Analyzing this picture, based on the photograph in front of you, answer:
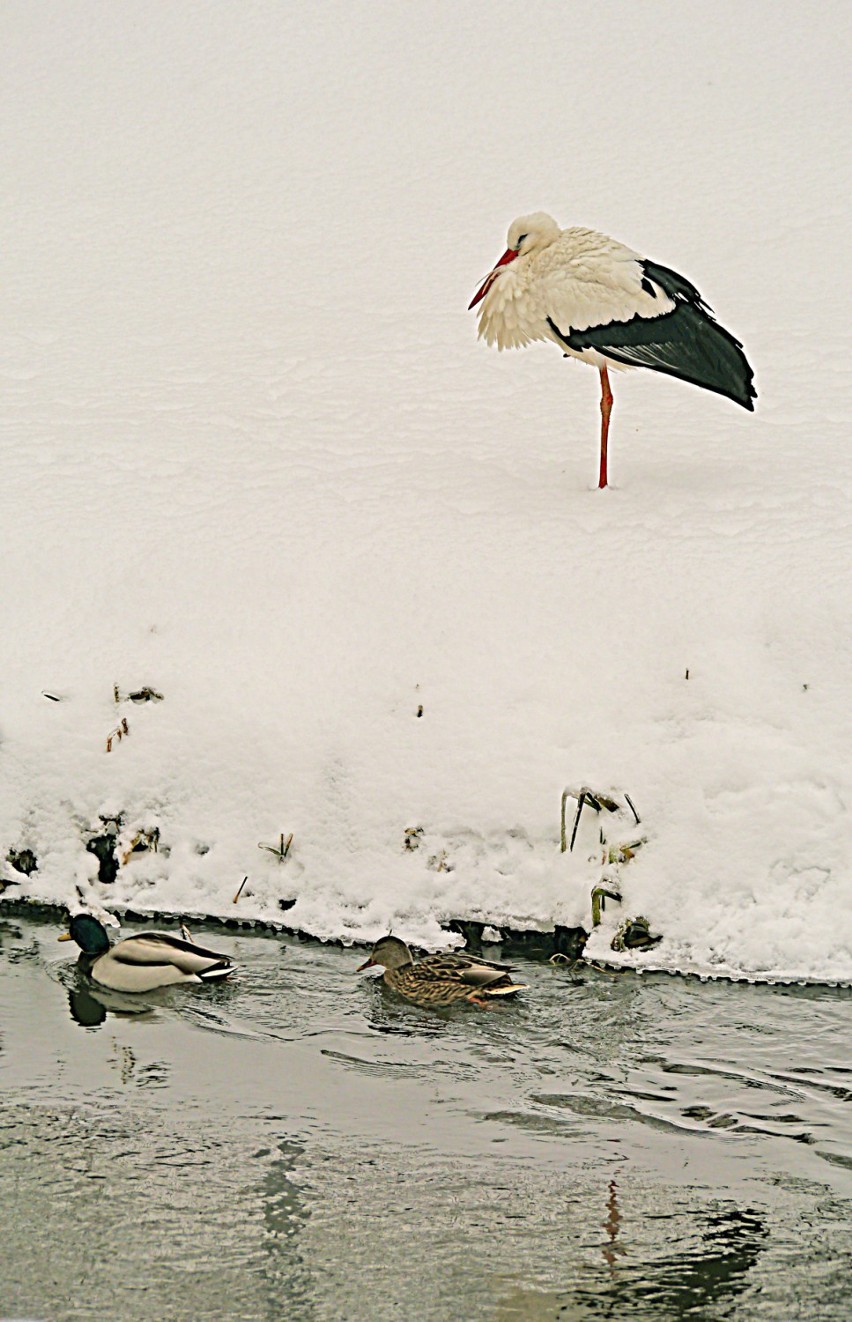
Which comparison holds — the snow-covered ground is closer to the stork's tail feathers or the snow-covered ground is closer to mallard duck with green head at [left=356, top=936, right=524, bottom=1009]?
mallard duck with green head at [left=356, top=936, right=524, bottom=1009]

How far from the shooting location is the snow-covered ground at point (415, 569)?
607 centimetres

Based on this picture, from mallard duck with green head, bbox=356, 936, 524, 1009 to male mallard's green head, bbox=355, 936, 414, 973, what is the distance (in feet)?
0.28

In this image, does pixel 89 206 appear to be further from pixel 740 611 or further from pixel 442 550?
pixel 740 611

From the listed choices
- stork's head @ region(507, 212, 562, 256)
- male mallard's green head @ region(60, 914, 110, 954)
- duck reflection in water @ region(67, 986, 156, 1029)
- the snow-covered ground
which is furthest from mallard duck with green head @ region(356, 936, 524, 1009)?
stork's head @ region(507, 212, 562, 256)

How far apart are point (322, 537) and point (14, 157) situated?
11.1 m

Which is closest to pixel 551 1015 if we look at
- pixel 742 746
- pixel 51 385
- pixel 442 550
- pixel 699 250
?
pixel 742 746

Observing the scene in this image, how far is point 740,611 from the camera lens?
6.75 metres

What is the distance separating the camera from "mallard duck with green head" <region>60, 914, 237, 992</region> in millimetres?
5414

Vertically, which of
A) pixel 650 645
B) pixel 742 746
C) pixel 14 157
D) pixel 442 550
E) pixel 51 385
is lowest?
pixel 742 746

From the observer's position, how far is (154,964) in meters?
5.43

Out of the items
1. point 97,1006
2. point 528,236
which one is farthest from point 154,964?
point 528,236

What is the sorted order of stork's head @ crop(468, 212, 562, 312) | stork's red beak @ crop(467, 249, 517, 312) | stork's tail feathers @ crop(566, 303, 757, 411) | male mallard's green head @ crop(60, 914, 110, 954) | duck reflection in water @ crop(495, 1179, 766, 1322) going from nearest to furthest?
duck reflection in water @ crop(495, 1179, 766, 1322), male mallard's green head @ crop(60, 914, 110, 954), stork's tail feathers @ crop(566, 303, 757, 411), stork's head @ crop(468, 212, 562, 312), stork's red beak @ crop(467, 249, 517, 312)

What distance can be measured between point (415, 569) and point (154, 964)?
8.89 ft

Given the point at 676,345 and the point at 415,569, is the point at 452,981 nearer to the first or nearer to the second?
the point at 415,569
